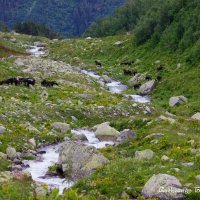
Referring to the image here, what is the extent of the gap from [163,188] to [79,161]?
6133 mm

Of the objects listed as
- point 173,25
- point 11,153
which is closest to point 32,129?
point 11,153

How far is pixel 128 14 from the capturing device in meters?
123

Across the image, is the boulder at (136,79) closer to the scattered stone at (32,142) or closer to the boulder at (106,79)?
the boulder at (106,79)

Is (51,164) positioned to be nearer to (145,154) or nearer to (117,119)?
(145,154)

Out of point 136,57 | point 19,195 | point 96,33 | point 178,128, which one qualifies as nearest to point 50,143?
point 178,128

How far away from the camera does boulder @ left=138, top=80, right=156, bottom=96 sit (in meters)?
50.6

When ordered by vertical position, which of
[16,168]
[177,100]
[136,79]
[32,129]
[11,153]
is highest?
[16,168]

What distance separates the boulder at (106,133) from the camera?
28780 mm

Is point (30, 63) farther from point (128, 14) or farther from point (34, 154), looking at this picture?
point (128, 14)

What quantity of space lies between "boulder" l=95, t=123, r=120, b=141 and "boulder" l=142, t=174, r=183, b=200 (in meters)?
12.1

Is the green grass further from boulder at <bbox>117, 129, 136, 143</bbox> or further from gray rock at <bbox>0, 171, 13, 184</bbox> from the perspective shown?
gray rock at <bbox>0, 171, 13, 184</bbox>

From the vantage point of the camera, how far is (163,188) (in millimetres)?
15930

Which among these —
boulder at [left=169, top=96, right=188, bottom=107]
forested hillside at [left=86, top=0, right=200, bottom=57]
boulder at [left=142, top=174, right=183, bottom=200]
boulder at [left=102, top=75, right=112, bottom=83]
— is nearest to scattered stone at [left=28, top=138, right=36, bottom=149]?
boulder at [left=142, top=174, right=183, bottom=200]

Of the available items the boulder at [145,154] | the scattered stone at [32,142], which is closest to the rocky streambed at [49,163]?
the scattered stone at [32,142]
